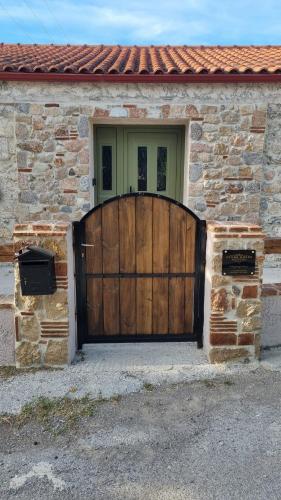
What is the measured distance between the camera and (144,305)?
3.95 metres

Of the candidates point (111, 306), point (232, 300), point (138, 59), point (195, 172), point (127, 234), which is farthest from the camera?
point (138, 59)

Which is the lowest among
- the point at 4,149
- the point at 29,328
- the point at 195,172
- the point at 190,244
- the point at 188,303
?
the point at 29,328

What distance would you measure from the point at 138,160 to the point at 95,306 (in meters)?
3.57

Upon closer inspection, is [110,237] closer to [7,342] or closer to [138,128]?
[7,342]

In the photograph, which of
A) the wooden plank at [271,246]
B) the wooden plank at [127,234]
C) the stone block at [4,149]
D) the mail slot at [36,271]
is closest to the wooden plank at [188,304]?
the wooden plank at [127,234]

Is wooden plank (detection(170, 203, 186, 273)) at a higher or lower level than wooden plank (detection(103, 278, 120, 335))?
higher

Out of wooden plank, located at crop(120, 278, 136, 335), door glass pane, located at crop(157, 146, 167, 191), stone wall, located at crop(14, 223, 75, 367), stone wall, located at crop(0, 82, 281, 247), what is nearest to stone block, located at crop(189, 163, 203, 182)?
stone wall, located at crop(0, 82, 281, 247)

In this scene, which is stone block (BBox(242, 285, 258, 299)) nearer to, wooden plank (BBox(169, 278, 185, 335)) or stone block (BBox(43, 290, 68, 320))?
wooden plank (BBox(169, 278, 185, 335))

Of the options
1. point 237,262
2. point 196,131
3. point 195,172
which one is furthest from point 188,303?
point 196,131

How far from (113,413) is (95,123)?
474 cm

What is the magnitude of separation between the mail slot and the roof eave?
334 cm

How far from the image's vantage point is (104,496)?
218 centimetres

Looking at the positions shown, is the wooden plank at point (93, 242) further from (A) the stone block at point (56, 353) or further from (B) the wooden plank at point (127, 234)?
(A) the stone block at point (56, 353)

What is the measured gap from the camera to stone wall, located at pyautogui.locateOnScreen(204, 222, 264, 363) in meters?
3.58
